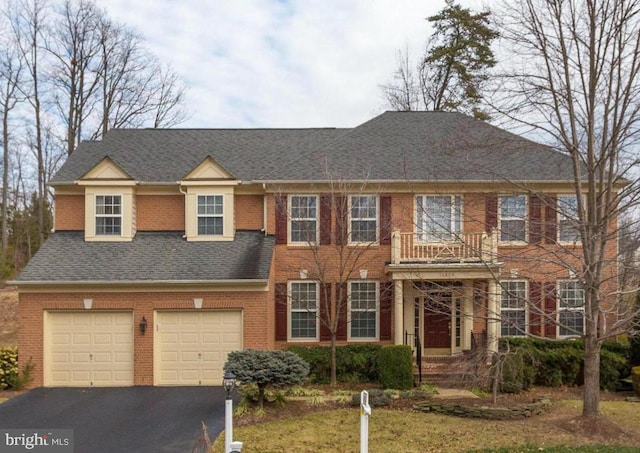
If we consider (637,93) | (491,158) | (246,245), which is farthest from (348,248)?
(637,93)

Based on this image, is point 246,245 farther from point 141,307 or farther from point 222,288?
point 141,307

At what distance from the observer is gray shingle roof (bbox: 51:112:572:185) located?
1714cm

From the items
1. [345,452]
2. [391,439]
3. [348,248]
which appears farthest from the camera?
[348,248]

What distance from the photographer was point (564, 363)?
50.0ft

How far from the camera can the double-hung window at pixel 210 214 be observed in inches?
682

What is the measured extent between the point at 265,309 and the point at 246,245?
2578mm

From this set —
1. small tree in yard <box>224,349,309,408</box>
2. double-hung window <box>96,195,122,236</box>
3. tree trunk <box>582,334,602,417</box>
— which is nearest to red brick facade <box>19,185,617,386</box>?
double-hung window <box>96,195,122,236</box>

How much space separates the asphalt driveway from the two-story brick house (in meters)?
1.10

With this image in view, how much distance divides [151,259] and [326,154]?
22.8 ft

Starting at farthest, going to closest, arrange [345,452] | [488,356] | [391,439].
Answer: [488,356], [391,439], [345,452]

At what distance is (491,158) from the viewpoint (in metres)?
17.3

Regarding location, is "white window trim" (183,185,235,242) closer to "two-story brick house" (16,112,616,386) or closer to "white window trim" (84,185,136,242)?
"two-story brick house" (16,112,616,386)

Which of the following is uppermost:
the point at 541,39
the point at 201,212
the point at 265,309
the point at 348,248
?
the point at 541,39

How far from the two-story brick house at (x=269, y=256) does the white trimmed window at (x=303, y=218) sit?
5cm
